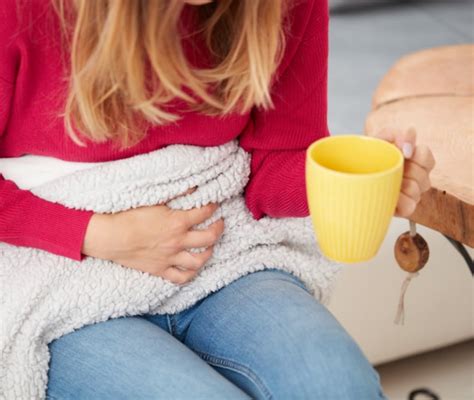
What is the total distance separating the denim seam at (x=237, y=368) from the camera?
2.72ft

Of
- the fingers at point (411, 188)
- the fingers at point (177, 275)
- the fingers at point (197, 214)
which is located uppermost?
the fingers at point (411, 188)

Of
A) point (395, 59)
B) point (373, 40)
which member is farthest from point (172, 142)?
point (373, 40)

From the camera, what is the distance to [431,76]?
53.5 inches

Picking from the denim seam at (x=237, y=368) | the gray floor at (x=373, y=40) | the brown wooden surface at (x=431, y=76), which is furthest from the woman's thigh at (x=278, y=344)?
the gray floor at (x=373, y=40)

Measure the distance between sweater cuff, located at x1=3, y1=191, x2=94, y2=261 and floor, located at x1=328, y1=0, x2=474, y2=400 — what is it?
80 centimetres

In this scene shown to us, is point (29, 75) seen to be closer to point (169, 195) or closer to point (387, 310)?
point (169, 195)

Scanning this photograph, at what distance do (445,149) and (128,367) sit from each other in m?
0.56

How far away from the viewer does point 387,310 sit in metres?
1.43

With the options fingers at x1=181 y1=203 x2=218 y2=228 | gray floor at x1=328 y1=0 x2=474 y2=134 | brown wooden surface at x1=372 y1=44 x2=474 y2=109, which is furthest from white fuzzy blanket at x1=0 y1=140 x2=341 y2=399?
gray floor at x1=328 y1=0 x2=474 y2=134

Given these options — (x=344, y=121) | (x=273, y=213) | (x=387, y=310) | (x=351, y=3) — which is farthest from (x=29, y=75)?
(x=351, y=3)

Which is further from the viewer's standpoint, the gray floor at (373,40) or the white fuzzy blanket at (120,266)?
the gray floor at (373,40)

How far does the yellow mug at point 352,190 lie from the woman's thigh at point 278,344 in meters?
0.09

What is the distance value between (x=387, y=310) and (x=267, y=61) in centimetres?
68

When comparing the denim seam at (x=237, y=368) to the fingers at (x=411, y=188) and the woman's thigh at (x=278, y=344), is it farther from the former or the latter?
the fingers at (x=411, y=188)
